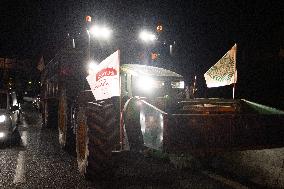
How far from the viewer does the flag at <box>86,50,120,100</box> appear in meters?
5.36

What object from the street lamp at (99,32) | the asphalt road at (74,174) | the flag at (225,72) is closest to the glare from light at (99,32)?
the street lamp at (99,32)

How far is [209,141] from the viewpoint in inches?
193

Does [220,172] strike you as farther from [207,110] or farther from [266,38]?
[266,38]

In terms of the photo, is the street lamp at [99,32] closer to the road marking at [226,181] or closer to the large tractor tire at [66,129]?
the large tractor tire at [66,129]

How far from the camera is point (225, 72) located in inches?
281

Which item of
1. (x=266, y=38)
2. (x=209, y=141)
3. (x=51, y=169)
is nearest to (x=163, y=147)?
(x=209, y=141)

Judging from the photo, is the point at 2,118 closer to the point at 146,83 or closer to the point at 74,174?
the point at 74,174

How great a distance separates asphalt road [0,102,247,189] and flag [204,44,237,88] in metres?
2.10

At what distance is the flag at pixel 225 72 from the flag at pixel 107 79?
9.05 ft

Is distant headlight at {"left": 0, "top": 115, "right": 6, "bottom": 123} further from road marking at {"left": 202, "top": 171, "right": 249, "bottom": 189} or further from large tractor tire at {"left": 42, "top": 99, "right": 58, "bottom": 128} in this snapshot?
road marking at {"left": 202, "top": 171, "right": 249, "bottom": 189}

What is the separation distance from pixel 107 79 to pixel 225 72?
292cm

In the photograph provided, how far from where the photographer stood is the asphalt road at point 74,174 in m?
5.86

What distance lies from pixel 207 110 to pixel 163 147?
6.04ft

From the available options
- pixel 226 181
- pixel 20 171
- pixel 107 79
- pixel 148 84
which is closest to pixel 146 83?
pixel 148 84
